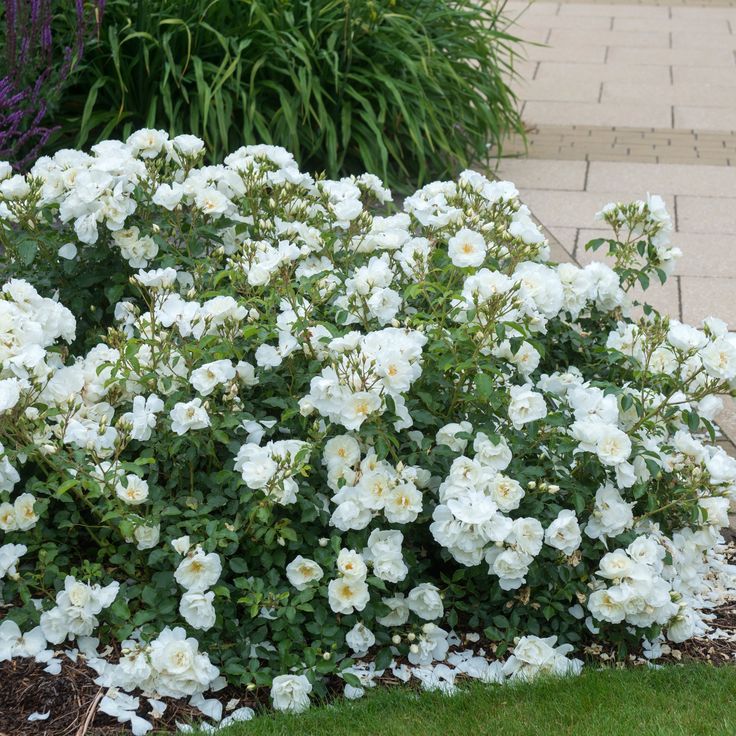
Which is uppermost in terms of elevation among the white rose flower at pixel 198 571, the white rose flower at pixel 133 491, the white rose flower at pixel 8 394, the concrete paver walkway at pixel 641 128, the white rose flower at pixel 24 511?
the white rose flower at pixel 8 394

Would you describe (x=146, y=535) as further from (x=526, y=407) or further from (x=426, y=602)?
(x=526, y=407)

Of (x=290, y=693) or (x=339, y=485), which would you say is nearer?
(x=290, y=693)

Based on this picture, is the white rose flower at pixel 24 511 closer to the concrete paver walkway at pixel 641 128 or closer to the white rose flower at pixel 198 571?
the white rose flower at pixel 198 571

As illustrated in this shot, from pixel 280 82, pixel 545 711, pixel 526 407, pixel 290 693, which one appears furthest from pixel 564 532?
pixel 280 82

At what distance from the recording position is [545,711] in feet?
8.75

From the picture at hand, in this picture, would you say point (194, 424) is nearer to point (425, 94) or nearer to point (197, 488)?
point (197, 488)

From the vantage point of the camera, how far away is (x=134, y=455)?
3027mm

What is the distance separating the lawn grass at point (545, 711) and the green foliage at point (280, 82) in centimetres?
337

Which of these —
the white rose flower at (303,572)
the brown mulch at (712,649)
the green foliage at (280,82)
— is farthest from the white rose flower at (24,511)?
the green foliage at (280,82)

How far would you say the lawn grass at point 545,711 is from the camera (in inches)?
103

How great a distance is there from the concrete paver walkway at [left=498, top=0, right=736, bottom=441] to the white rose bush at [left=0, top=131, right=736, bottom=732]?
1.31 metres

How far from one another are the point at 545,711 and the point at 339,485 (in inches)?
27.7

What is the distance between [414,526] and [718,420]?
1645 millimetres

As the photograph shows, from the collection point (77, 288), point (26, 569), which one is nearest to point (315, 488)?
point (26, 569)
